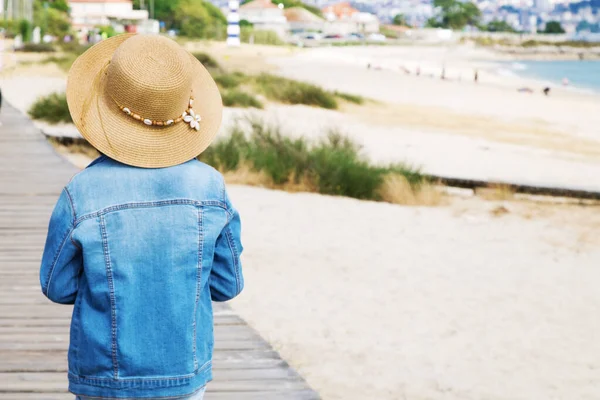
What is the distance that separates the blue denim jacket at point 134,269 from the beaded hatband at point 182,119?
0.10 metres

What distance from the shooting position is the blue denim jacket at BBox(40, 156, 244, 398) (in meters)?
2.09

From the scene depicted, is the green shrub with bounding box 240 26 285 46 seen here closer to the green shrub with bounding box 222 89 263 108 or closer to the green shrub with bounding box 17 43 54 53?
the green shrub with bounding box 17 43 54 53

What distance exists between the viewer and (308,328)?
20.0ft

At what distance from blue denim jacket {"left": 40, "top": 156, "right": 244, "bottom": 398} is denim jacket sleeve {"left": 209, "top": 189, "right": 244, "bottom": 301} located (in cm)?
6

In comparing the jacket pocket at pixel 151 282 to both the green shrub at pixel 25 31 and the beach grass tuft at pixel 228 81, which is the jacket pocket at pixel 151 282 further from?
the green shrub at pixel 25 31

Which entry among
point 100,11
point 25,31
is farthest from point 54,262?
point 100,11

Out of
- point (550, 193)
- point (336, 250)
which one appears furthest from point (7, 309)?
point (550, 193)

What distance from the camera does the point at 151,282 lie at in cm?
211

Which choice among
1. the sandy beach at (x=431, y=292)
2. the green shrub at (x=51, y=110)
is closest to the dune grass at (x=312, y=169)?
the sandy beach at (x=431, y=292)

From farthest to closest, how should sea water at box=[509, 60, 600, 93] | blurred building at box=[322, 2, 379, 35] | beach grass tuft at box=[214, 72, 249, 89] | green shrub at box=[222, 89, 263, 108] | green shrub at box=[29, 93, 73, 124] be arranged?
1. blurred building at box=[322, 2, 379, 35]
2. sea water at box=[509, 60, 600, 93]
3. beach grass tuft at box=[214, 72, 249, 89]
4. green shrub at box=[222, 89, 263, 108]
5. green shrub at box=[29, 93, 73, 124]

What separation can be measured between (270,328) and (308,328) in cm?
25

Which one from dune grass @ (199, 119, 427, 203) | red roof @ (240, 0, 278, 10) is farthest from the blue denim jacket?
red roof @ (240, 0, 278, 10)

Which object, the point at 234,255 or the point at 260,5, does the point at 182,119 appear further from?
the point at 260,5

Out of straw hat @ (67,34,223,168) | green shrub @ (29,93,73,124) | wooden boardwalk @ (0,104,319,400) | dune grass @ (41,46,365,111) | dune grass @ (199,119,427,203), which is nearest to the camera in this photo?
straw hat @ (67,34,223,168)
